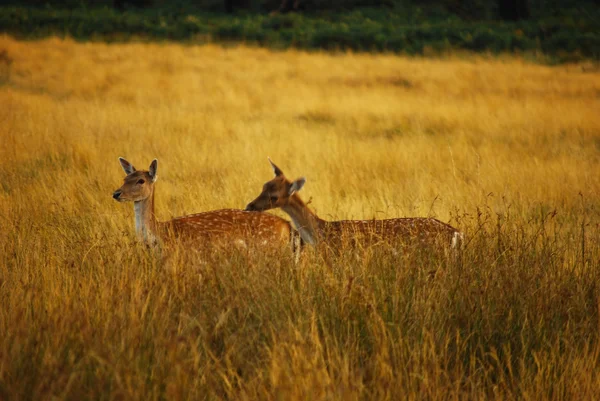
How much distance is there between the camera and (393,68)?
2003 cm

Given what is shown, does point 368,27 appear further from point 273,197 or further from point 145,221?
point 145,221

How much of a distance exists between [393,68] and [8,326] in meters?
17.1

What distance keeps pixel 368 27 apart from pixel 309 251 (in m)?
25.2

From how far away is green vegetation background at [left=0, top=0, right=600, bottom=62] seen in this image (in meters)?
25.0

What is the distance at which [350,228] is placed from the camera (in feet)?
19.4

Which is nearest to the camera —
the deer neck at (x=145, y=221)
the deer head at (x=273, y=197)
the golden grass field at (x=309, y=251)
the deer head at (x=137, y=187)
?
the golden grass field at (x=309, y=251)

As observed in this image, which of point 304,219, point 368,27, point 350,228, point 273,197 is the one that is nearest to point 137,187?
point 273,197

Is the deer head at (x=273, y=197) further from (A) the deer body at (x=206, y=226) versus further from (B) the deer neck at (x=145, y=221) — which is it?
(B) the deer neck at (x=145, y=221)

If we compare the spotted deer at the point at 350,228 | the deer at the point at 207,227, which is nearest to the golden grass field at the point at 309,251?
the spotted deer at the point at 350,228

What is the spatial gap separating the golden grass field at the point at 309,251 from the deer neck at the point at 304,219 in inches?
24.1

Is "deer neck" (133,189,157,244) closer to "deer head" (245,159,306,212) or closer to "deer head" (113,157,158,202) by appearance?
"deer head" (113,157,158,202)

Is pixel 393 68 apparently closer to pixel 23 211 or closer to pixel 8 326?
pixel 23 211

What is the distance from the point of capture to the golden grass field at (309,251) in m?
3.59

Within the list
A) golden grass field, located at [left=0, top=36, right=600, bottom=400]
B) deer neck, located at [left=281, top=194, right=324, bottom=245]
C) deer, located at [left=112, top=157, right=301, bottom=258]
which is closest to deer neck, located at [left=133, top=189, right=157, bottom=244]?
deer, located at [left=112, top=157, right=301, bottom=258]
